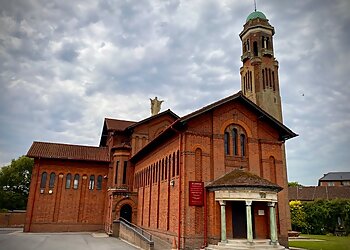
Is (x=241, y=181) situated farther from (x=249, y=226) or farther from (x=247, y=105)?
(x=247, y=105)

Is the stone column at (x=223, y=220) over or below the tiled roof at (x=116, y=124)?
below

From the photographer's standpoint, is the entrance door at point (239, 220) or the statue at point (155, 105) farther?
the statue at point (155, 105)

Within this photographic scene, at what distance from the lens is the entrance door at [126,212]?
95.6 ft

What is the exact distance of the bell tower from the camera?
42281mm

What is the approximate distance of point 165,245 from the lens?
62.1ft

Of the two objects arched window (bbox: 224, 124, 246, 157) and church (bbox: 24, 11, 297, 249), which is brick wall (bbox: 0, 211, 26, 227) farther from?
arched window (bbox: 224, 124, 246, 157)

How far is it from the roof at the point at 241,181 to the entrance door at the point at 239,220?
150 cm

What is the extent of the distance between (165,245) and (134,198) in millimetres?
10848

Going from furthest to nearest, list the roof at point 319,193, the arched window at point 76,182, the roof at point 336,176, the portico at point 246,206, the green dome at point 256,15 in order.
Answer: the roof at point 336,176 < the roof at point 319,193 < the green dome at point 256,15 < the arched window at point 76,182 < the portico at point 246,206

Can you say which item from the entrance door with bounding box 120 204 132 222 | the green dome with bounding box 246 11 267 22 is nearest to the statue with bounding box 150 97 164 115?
the entrance door with bounding box 120 204 132 222

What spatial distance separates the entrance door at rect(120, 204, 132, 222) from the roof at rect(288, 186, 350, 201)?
32.8 meters

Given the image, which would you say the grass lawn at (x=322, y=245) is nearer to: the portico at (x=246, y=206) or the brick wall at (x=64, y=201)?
the portico at (x=246, y=206)

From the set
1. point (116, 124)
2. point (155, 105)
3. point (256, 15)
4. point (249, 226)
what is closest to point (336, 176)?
point (256, 15)

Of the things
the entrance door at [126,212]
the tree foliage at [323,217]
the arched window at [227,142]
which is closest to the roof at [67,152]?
the entrance door at [126,212]
